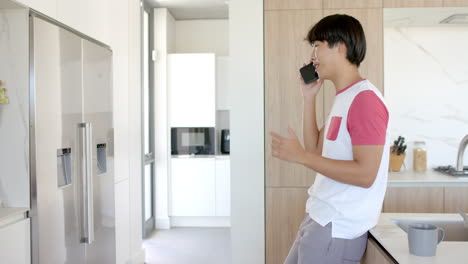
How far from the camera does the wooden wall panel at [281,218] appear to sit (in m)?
3.33

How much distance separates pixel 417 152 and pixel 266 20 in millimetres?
1537

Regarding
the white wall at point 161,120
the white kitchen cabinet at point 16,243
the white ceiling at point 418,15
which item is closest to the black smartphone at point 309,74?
the white kitchen cabinet at point 16,243

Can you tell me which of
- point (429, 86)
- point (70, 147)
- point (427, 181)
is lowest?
point (427, 181)

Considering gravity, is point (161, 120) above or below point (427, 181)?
above

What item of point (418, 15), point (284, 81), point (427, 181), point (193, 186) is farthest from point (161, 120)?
point (427, 181)

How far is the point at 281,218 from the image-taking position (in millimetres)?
3340

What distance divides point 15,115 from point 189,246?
9.68 feet

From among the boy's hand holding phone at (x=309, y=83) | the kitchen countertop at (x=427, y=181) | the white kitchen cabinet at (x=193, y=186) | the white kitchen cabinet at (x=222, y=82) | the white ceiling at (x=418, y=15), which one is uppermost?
the white ceiling at (x=418, y=15)

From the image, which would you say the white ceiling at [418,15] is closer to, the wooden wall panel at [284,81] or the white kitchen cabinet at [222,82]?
the wooden wall panel at [284,81]

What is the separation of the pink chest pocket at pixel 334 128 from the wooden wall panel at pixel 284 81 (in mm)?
1872

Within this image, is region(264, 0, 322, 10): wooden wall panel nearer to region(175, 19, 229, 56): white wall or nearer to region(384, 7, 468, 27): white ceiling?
region(384, 7, 468, 27): white ceiling

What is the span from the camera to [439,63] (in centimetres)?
359

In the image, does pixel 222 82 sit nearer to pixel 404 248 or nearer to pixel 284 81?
pixel 284 81

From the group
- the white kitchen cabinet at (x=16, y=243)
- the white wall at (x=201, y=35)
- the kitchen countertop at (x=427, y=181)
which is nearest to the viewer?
the white kitchen cabinet at (x=16, y=243)
